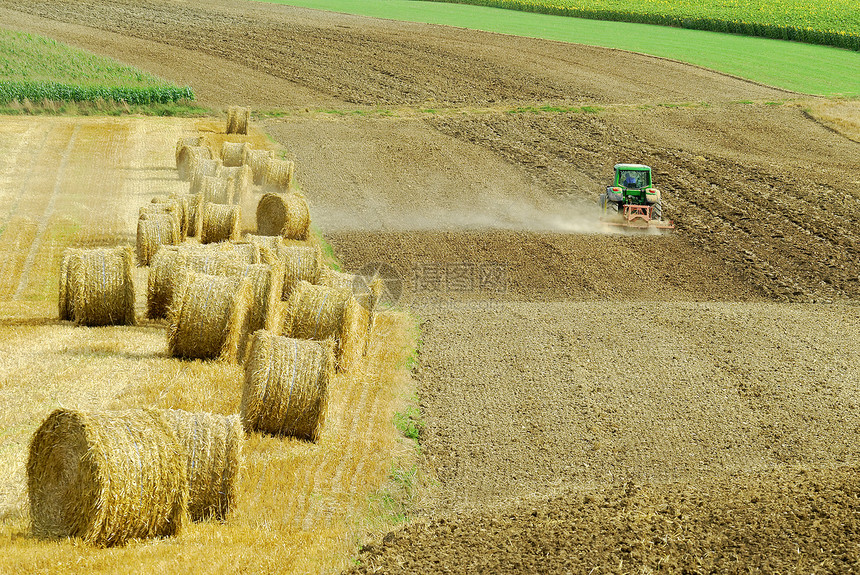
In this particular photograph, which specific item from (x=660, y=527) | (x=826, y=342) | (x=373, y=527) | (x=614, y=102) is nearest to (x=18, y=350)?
(x=373, y=527)

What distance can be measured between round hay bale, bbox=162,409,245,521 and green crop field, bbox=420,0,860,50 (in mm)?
49852

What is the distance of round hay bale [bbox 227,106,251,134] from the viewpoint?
28422 millimetres

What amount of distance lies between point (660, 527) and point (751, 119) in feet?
90.0

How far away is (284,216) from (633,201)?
28.9ft

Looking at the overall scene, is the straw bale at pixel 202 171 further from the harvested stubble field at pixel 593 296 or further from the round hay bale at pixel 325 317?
the round hay bale at pixel 325 317

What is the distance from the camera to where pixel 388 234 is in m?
21.2

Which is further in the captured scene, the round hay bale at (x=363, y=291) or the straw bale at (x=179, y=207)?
the straw bale at (x=179, y=207)

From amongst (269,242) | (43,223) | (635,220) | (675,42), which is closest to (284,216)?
(269,242)

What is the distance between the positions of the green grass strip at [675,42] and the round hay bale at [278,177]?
25.1 m

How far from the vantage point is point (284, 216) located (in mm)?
19422

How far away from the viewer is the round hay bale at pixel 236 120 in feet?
93.2

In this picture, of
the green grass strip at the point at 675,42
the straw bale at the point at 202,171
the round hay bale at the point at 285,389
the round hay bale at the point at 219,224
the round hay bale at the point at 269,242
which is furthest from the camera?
the green grass strip at the point at 675,42

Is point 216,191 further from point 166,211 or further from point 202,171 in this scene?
point 166,211

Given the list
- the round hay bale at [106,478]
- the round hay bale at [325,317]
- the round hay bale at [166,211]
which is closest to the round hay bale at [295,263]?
the round hay bale at [325,317]
